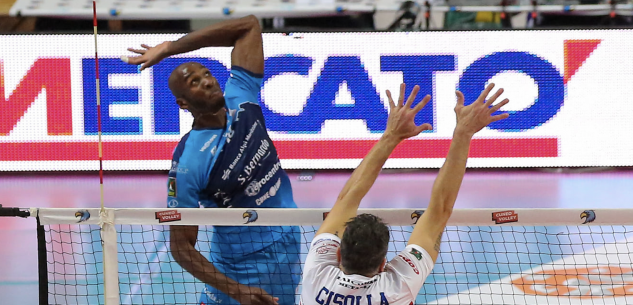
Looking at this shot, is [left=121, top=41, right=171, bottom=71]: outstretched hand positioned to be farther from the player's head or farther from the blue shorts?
the blue shorts

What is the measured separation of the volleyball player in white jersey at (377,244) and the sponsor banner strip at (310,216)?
0.55 metres

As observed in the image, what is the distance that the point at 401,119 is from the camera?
325 centimetres

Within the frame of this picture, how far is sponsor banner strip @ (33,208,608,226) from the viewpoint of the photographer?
369cm

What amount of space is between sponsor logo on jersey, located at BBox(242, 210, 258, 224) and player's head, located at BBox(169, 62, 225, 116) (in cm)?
59

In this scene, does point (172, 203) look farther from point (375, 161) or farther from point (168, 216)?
point (375, 161)

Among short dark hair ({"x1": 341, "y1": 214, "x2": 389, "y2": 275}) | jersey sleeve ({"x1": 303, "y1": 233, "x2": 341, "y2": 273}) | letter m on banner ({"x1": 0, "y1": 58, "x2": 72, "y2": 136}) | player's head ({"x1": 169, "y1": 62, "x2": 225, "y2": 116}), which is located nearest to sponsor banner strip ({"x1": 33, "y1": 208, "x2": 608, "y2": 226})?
player's head ({"x1": 169, "y1": 62, "x2": 225, "y2": 116})

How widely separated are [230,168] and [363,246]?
1093mm

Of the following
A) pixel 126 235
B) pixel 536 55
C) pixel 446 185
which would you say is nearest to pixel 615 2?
pixel 536 55

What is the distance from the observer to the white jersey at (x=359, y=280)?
108 inches

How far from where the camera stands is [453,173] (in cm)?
317

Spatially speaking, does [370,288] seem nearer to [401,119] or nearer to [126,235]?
[401,119]

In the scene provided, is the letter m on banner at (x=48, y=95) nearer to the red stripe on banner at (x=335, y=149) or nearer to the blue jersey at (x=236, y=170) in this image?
the red stripe on banner at (x=335, y=149)

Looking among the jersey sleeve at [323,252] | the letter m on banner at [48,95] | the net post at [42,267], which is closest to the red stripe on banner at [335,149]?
the letter m on banner at [48,95]

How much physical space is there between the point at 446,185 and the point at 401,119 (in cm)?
38
